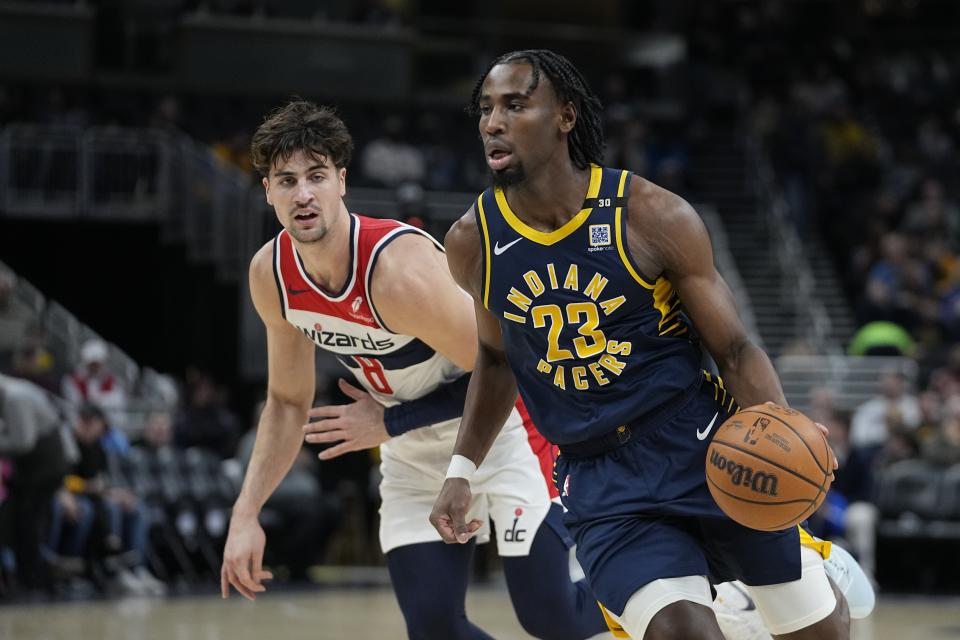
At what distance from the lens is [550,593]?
5.11 metres

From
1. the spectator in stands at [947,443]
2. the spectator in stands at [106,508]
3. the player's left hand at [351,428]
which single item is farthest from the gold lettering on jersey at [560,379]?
the spectator in stands at [947,443]

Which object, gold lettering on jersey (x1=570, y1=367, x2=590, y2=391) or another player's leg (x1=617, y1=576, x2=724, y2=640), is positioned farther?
gold lettering on jersey (x1=570, y1=367, x2=590, y2=391)

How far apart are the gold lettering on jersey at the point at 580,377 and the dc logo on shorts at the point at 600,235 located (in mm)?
347

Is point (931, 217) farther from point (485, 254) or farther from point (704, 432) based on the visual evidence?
point (485, 254)

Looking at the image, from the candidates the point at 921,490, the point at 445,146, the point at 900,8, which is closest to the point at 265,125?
the point at 921,490

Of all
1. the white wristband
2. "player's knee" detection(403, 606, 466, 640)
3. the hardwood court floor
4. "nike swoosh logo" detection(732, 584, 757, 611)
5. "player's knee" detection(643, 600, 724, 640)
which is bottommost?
the hardwood court floor

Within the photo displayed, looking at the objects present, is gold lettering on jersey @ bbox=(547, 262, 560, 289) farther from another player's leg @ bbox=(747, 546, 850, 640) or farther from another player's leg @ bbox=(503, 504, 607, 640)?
another player's leg @ bbox=(503, 504, 607, 640)

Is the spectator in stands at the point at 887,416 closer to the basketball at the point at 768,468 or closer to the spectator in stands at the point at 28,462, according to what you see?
the spectator in stands at the point at 28,462

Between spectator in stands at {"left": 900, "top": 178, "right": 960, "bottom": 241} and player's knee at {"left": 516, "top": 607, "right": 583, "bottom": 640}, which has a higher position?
spectator in stands at {"left": 900, "top": 178, "right": 960, "bottom": 241}

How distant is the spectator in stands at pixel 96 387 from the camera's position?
13.8 meters

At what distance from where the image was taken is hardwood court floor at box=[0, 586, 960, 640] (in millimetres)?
9359

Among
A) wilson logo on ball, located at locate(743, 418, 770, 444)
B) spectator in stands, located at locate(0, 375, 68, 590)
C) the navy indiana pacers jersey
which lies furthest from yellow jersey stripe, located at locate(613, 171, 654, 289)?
spectator in stands, located at locate(0, 375, 68, 590)

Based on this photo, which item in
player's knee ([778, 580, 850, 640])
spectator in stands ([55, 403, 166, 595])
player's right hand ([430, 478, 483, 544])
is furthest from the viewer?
spectator in stands ([55, 403, 166, 595])

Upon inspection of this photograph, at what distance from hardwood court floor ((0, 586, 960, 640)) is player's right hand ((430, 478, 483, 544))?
5.02 m
